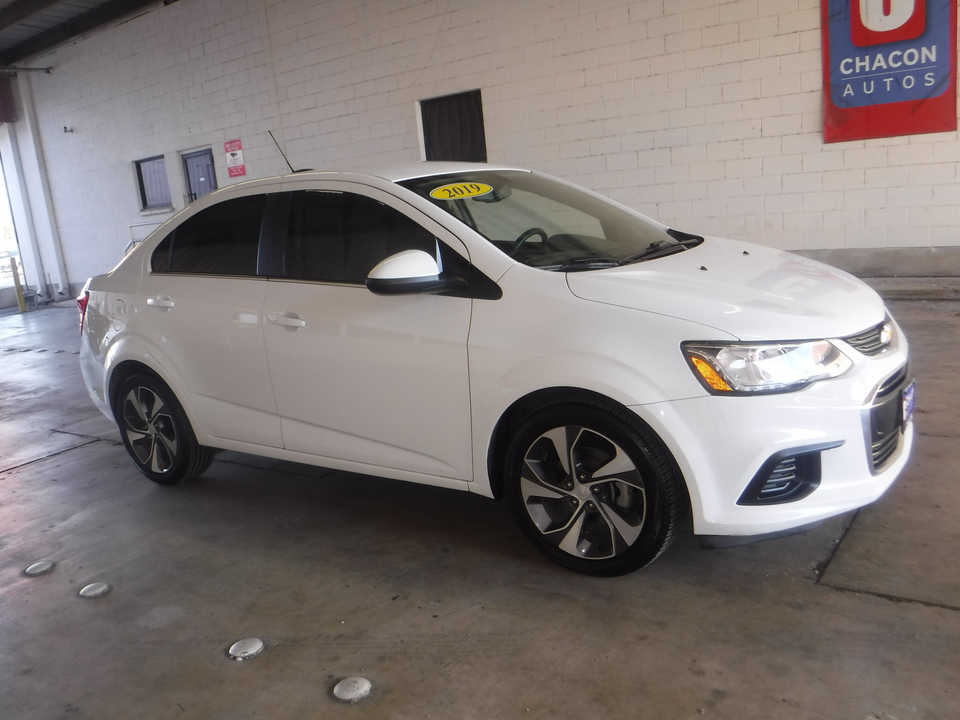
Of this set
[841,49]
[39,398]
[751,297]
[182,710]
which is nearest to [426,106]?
[841,49]

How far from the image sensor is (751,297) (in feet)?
8.46

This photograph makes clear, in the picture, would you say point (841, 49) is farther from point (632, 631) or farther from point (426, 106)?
point (632, 631)

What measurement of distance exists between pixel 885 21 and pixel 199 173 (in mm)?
10348

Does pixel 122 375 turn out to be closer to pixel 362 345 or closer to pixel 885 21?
pixel 362 345

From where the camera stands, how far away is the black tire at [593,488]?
254cm

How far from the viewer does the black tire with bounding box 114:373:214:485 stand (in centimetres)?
398

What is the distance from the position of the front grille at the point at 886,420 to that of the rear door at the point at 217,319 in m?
2.39

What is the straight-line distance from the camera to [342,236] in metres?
3.31

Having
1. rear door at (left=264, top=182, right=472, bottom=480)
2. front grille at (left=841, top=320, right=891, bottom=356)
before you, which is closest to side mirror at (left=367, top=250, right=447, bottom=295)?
rear door at (left=264, top=182, right=472, bottom=480)

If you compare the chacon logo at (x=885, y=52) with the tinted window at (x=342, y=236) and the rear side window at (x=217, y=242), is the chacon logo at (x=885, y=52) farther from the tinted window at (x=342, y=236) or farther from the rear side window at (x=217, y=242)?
the rear side window at (x=217, y=242)

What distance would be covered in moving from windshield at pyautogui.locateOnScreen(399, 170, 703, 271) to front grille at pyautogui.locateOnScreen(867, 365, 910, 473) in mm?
982

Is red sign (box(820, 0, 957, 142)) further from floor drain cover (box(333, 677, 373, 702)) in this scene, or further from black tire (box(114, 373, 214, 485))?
floor drain cover (box(333, 677, 373, 702))

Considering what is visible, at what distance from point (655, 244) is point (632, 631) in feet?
5.42

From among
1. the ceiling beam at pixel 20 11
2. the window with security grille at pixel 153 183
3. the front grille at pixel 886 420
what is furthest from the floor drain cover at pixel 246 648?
the ceiling beam at pixel 20 11
